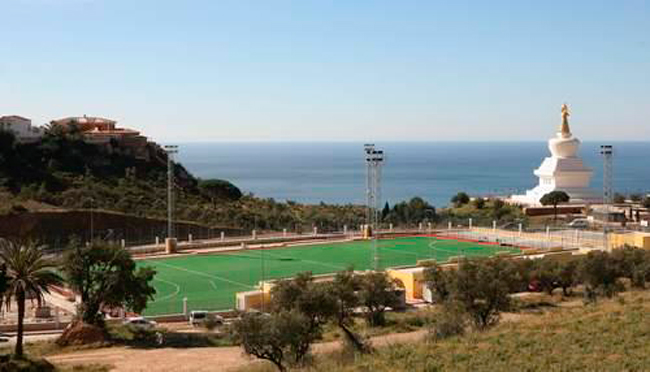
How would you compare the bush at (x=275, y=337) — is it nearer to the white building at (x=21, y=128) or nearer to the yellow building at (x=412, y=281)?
the yellow building at (x=412, y=281)

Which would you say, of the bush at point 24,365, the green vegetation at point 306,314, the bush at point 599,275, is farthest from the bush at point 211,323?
the bush at point 599,275

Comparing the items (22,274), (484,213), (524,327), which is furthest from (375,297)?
(484,213)

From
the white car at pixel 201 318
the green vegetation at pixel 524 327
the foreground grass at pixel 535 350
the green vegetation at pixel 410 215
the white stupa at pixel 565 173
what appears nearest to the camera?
the foreground grass at pixel 535 350

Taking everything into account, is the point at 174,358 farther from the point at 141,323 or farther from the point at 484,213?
the point at 484,213

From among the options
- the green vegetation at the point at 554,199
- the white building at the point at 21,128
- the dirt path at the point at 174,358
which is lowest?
the dirt path at the point at 174,358

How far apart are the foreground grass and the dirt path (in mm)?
2161

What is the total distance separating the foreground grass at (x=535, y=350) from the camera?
50.2ft

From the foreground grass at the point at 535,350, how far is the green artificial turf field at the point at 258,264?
38.2 ft

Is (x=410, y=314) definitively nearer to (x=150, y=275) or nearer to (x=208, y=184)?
(x=150, y=275)

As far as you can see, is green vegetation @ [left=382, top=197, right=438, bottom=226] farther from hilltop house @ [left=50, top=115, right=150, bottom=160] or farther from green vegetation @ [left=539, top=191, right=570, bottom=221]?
hilltop house @ [left=50, top=115, right=150, bottom=160]

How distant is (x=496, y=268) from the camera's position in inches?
1117

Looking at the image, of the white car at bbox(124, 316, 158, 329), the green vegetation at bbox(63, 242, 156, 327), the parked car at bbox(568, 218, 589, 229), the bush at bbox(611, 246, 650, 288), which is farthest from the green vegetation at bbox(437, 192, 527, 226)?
the green vegetation at bbox(63, 242, 156, 327)

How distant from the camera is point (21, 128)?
65750mm

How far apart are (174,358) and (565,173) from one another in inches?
1769
